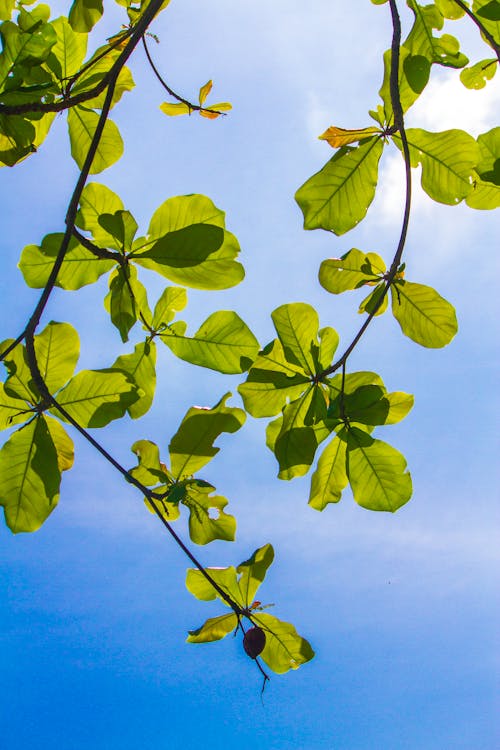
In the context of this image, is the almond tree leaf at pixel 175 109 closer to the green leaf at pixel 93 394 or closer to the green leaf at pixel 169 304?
the green leaf at pixel 169 304

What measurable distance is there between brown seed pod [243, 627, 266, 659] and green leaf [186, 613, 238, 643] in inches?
6.4

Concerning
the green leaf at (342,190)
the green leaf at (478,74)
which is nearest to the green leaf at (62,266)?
the green leaf at (342,190)

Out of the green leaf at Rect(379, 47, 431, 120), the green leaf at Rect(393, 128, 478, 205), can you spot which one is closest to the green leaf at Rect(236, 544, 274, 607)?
the green leaf at Rect(393, 128, 478, 205)

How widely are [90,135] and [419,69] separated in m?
0.93

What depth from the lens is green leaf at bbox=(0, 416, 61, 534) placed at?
1404 mm

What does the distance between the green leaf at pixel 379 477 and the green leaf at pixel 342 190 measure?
0.59m

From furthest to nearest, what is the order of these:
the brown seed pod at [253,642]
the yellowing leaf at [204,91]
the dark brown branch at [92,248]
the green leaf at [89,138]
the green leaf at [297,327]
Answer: the yellowing leaf at [204,91], the green leaf at [89,138], the green leaf at [297,327], the brown seed pod at [253,642], the dark brown branch at [92,248]

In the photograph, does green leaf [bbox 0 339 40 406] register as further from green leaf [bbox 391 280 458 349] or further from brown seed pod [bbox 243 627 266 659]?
green leaf [bbox 391 280 458 349]

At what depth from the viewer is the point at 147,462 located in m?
1.59

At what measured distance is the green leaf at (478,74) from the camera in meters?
1.79

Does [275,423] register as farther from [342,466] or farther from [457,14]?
[457,14]

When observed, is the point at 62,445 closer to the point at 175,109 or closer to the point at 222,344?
the point at 222,344

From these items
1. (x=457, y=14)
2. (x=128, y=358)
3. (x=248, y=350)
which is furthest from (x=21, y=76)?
(x=457, y=14)

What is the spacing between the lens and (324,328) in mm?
1638
